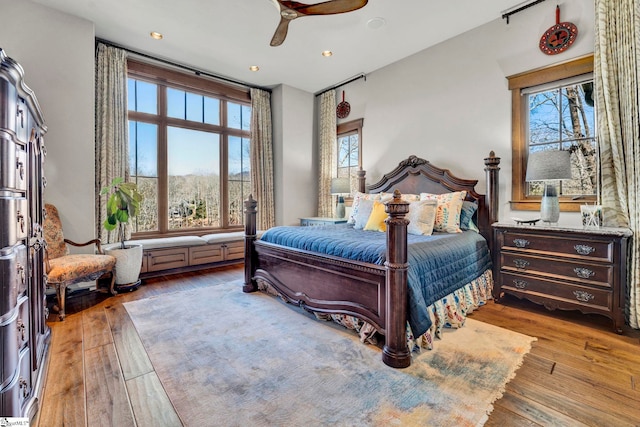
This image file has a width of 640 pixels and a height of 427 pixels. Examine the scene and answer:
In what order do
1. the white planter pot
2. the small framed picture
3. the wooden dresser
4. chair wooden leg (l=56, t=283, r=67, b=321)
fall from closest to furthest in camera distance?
the wooden dresser < the small framed picture < chair wooden leg (l=56, t=283, r=67, b=321) < the white planter pot

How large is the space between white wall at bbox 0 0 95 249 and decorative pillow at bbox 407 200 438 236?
3810mm

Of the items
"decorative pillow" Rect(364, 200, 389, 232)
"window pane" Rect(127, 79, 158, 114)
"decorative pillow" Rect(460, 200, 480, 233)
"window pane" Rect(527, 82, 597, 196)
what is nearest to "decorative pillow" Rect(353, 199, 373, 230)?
"decorative pillow" Rect(364, 200, 389, 232)

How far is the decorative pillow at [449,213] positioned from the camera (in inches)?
129

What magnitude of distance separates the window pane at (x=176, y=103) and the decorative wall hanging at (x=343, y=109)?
8.71 feet

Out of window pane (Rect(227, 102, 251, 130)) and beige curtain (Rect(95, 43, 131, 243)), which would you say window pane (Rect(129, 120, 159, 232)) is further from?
window pane (Rect(227, 102, 251, 130))

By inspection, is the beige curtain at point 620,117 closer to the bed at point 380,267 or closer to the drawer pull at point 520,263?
the drawer pull at point 520,263

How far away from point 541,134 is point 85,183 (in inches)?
208

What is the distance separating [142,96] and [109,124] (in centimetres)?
78

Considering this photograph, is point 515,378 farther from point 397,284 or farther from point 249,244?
point 249,244

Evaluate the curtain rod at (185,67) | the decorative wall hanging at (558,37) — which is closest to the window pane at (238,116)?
the curtain rod at (185,67)

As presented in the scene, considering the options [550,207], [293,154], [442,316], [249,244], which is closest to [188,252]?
[249,244]

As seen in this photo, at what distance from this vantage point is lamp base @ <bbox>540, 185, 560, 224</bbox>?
278 cm

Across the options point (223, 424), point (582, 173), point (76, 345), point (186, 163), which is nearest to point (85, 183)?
point (186, 163)

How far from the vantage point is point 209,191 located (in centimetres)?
511
